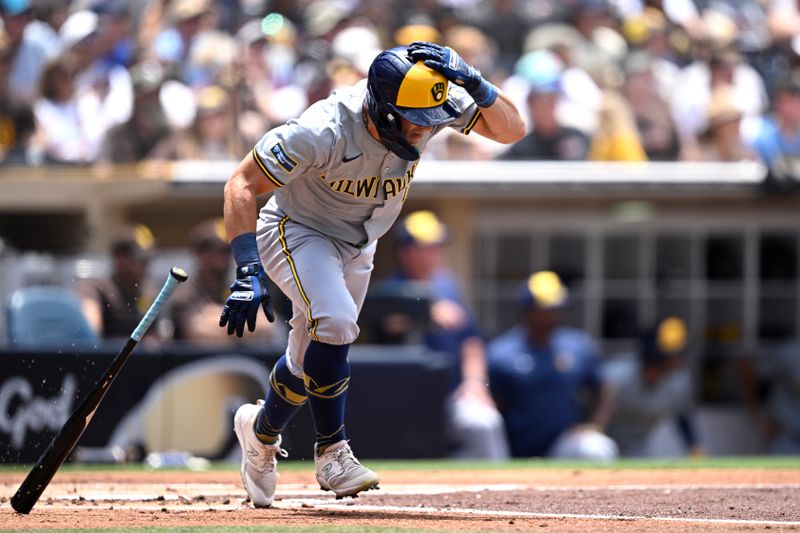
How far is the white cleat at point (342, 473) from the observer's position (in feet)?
18.3

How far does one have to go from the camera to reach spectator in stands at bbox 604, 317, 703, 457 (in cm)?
1090

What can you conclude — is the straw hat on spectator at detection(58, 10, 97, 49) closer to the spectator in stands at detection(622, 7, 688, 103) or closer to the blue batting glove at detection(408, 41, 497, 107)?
the spectator in stands at detection(622, 7, 688, 103)

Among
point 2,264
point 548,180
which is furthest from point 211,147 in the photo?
point 548,180

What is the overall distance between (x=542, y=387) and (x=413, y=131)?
16.2ft

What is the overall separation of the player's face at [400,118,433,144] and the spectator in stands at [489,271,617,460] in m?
4.81

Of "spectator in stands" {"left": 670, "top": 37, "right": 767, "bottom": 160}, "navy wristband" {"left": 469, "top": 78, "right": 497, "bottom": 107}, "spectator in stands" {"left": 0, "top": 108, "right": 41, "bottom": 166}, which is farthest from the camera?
"spectator in stands" {"left": 670, "top": 37, "right": 767, "bottom": 160}

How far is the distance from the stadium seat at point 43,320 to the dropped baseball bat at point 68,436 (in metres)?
3.47

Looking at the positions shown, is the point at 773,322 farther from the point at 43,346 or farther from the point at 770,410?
the point at 43,346

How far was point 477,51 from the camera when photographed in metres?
12.3

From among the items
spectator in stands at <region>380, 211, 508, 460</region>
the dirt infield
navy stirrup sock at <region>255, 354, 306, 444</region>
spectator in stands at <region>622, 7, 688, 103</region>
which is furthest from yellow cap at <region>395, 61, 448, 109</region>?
spectator in stands at <region>622, 7, 688, 103</region>

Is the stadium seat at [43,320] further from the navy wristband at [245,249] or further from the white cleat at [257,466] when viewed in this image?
the navy wristband at [245,249]

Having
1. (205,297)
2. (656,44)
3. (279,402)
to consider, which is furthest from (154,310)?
(656,44)

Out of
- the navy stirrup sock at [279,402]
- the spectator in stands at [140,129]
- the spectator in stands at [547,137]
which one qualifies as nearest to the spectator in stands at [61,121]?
the spectator in stands at [140,129]

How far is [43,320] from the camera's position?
9.02 m
